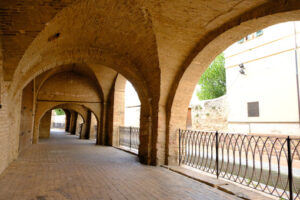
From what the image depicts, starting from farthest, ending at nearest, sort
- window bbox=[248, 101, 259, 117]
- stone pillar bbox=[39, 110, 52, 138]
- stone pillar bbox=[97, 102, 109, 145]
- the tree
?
the tree
stone pillar bbox=[39, 110, 52, 138]
stone pillar bbox=[97, 102, 109, 145]
window bbox=[248, 101, 259, 117]

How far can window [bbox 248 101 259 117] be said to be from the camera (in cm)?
1152

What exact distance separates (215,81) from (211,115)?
12613mm

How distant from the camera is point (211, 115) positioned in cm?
1436

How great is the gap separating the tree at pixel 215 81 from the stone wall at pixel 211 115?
11.2 m

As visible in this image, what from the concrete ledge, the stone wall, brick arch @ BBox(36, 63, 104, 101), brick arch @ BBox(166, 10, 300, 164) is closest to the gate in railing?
the concrete ledge

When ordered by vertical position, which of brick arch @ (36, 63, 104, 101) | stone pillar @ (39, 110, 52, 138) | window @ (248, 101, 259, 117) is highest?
brick arch @ (36, 63, 104, 101)

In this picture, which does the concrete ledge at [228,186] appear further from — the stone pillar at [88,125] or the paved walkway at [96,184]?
the stone pillar at [88,125]

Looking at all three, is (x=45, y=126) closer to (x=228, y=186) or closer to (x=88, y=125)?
(x=88, y=125)

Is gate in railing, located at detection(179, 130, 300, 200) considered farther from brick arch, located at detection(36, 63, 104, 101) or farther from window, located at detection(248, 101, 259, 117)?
brick arch, located at detection(36, 63, 104, 101)

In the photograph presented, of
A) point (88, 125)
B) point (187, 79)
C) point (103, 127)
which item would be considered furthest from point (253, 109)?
point (88, 125)

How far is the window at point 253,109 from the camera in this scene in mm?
11521

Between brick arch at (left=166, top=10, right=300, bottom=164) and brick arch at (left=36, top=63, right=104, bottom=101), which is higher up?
brick arch at (left=36, top=63, right=104, bottom=101)

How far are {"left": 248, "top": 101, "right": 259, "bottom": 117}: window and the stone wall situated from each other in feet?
5.50

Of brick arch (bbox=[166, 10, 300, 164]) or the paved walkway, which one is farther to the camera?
brick arch (bbox=[166, 10, 300, 164])
